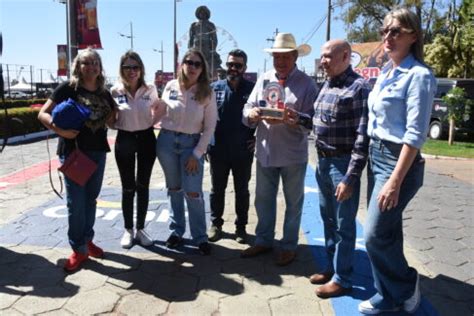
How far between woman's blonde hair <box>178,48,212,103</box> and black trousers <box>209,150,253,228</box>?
2.39 feet

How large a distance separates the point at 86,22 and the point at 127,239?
8017 mm

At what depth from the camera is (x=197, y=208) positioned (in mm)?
3844

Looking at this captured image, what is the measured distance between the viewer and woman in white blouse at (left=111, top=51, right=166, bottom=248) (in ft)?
12.1

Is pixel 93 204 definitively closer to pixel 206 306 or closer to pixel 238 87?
pixel 206 306

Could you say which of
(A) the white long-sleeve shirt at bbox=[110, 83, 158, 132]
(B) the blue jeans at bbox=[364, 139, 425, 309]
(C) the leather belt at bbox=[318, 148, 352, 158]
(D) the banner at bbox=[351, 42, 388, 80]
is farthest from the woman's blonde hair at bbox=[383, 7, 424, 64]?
(D) the banner at bbox=[351, 42, 388, 80]

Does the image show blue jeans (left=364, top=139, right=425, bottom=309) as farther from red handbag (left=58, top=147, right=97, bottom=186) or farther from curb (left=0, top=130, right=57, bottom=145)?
curb (left=0, top=130, right=57, bottom=145)

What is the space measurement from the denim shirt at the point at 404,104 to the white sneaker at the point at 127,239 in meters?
2.47

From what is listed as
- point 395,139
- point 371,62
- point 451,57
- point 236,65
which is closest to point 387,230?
point 395,139

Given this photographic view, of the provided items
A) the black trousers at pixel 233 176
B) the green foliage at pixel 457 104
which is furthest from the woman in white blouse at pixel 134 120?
the green foliage at pixel 457 104

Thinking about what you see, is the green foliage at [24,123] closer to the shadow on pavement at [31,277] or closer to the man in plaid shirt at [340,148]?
the shadow on pavement at [31,277]

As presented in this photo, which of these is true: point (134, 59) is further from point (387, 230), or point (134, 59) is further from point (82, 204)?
point (387, 230)

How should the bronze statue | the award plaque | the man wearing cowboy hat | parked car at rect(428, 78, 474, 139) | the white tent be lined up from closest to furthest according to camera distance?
the award plaque, the man wearing cowboy hat, parked car at rect(428, 78, 474, 139), the bronze statue, the white tent

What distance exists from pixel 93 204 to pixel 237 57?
1.88 meters

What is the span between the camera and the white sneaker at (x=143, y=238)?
4008 millimetres
